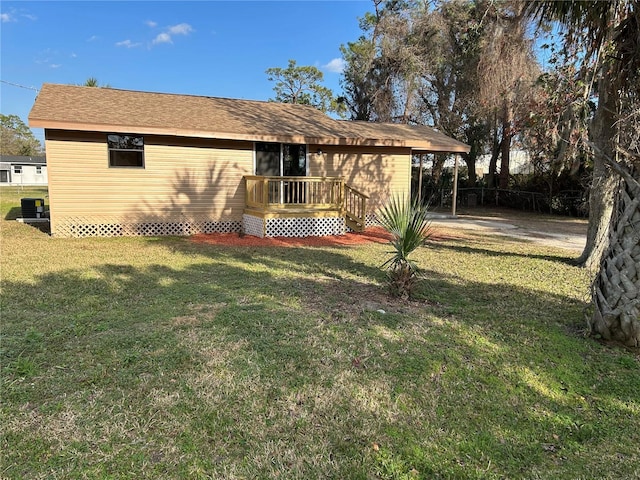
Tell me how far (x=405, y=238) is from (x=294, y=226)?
583 centimetres

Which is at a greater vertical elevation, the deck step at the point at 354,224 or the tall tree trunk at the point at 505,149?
the tall tree trunk at the point at 505,149

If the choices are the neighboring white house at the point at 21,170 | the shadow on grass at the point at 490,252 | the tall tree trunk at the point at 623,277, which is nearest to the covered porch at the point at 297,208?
the shadow on grass at the point at 490,252

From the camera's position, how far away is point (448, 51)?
2070 centimetres

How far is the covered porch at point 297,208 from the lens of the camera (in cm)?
1048

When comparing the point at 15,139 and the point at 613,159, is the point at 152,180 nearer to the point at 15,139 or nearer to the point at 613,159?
the point at 613,159

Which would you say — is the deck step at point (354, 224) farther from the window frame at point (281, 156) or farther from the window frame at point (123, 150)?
the window frame at point (123, 150)

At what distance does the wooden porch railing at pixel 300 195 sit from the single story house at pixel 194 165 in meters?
0.03

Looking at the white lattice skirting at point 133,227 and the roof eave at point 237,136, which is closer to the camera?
the roof eave at point 237,136

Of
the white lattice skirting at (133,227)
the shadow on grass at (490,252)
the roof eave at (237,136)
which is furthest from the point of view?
the white lattice skirting at (133,227)

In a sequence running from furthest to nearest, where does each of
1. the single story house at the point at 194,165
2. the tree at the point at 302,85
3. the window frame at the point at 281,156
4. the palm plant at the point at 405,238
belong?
the tree at the point at 302,85 < the window frame at the point at 281,156 < the single story house at the point at 194,165 < the palm plant at the point at 405,238

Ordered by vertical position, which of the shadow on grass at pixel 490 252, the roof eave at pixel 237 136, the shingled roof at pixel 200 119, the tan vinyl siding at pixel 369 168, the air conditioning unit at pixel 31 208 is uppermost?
the shingled roof at pixel 200 119

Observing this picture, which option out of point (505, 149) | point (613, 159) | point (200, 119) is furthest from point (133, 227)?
point (505, 149)

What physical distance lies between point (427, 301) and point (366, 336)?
1.59 metres

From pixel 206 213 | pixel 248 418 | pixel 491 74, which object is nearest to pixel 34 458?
pixel 248 418
